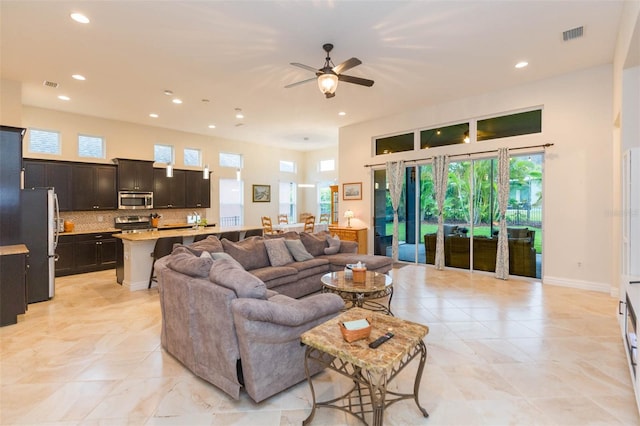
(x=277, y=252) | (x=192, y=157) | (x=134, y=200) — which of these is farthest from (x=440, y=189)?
(x=134, y=200)

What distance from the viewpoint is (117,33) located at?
3.71 m

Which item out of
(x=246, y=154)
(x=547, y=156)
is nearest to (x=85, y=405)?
(x=547, y=156)

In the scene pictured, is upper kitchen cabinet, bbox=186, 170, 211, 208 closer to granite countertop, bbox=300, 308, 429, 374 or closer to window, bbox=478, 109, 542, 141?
window, bbox=478, 109, 542, 141

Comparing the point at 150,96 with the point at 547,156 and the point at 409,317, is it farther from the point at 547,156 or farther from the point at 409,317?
the point at 547,156

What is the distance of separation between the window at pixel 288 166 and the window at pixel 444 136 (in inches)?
223

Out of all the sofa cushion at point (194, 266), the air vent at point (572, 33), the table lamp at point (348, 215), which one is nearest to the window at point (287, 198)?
the table lamp at point (348, 215)

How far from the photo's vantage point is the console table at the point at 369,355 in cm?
173

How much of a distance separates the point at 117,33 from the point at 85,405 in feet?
13.0

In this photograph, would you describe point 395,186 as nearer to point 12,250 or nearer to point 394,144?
point 394,144

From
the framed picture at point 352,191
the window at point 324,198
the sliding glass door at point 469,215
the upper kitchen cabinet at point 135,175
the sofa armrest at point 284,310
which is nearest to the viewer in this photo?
the sofa armrest at point 284,310

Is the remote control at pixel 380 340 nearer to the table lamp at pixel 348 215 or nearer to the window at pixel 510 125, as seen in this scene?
the window at pixel 510 125

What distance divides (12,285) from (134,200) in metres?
3.81

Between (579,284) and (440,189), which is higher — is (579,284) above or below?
below

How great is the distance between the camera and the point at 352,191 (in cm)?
823
